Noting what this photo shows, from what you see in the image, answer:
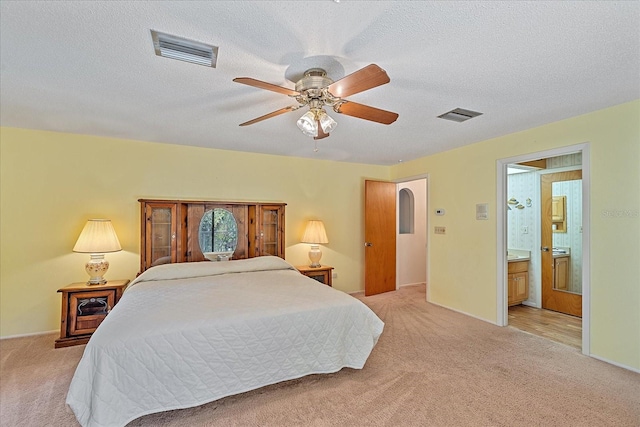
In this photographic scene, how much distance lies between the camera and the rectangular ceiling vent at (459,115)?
9.20 feet

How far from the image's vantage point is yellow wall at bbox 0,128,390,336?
333cm

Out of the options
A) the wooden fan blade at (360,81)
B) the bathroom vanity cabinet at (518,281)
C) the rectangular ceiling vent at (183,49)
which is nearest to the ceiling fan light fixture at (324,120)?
the wooden fan blade at (360,81)

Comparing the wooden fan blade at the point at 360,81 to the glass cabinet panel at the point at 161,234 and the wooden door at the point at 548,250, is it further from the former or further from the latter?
the wooden door at the point at 548,250

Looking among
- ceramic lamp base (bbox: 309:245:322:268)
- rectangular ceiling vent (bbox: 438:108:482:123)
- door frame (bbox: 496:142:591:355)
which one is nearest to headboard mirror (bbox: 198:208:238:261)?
ceramic lamp base (bbox: 309:245:322:268)

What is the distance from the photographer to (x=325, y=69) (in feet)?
6.55

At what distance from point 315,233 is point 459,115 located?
2501 millimetres

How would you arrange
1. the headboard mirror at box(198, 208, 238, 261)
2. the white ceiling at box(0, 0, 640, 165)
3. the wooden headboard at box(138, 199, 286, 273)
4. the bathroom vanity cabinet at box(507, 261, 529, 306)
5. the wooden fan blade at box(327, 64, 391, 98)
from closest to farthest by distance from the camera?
the white ceiling at box(0, 0, 640, 165) → the wooden fan blade at box(327, 64, 391, 98) → the wooden headboard at box(138, 199, 286, 273) → the headboard mirror at box(198, 208, 238, 261) → the bathroom vanity cabinet at box(507, 261, 529, 306)

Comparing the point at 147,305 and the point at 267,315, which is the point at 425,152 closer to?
the point at 267,315

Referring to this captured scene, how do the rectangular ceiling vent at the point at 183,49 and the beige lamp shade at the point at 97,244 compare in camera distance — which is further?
the beige lamp shade at the point at 97,244

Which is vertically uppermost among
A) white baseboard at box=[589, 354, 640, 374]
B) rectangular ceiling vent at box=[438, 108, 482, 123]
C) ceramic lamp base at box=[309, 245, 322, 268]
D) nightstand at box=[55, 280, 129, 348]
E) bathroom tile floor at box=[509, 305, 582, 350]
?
rectangular ceiling vent at box=[438, 108, 482, 123]

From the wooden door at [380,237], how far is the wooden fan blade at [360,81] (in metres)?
3.27

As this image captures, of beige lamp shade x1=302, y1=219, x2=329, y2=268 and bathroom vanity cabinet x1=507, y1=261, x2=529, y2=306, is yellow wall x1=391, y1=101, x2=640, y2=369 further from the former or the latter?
beige lamp shade x1=302, y1=219, x2=329, y2=268

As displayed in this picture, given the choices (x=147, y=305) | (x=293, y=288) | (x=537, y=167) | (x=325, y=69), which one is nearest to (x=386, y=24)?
(x=325, y=69)

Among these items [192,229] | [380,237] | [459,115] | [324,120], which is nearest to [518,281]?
[380,237]
